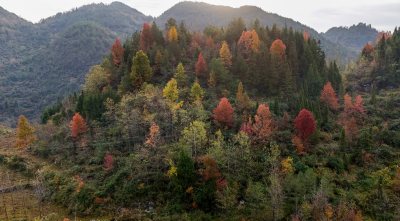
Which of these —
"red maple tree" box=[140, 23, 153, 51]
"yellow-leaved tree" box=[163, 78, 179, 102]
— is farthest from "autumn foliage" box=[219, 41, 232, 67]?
"yellow-leaved tree" box=[163, 78, 179, 102]

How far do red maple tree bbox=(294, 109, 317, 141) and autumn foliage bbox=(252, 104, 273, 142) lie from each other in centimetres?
697

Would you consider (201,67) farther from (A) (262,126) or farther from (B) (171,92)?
(A) (262,126)

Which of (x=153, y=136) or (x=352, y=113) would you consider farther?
(x=352, y=113)

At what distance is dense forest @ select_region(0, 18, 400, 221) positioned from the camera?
75750mm

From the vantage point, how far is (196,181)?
255 feet

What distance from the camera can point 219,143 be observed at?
A: 267 feet

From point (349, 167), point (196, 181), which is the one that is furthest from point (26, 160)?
point (349, 167)

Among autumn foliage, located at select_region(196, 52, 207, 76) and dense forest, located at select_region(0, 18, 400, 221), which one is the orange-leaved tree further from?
dense forest, located at select_region(0, 18, 400, 221)

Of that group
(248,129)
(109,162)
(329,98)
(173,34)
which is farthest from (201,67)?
(109,162)

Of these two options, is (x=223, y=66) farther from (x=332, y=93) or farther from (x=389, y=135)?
(x=389, y=135)

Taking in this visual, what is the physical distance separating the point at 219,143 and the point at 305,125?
23.4m

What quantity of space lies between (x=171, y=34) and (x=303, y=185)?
284 feet

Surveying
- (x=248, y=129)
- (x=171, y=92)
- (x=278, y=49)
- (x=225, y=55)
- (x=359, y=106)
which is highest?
(x=278, y=49)

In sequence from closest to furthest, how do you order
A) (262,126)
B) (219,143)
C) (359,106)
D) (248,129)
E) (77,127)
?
(219,143), (248,129), (262,126), (77,127), (359,106)
